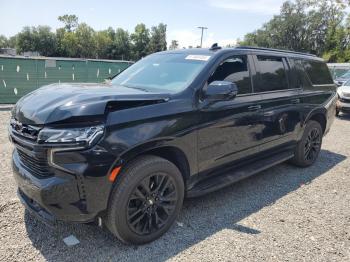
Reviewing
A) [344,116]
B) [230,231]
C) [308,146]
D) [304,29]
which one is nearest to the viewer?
[230,231]

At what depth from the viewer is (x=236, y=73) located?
397cm

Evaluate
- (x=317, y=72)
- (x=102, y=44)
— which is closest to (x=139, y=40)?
(x=102, y=44)

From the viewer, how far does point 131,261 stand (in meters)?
2.86

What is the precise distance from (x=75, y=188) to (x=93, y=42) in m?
79.5

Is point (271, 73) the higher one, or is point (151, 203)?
point (271, 73)

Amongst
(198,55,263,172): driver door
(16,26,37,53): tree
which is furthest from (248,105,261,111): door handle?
(16,26,37,53): tree

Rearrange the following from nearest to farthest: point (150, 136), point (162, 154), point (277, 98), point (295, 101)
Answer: point (150, 136), point (162, 154), point (277, 98), point (295, 101)

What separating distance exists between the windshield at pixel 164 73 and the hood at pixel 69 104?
1.58 feet

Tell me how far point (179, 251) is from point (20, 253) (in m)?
1.43

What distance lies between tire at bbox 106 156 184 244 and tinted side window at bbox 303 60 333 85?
3.42 m

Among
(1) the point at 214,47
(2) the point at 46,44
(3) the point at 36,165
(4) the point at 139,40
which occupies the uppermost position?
(4) the point at 139,40

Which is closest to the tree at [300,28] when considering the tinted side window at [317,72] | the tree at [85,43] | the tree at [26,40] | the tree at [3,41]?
the tree at [85,43]

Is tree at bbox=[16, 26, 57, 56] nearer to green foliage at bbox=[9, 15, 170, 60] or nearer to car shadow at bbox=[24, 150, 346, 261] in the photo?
green foliage at bbox=[9, 15, 170, 60]

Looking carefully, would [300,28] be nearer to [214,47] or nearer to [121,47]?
[121,47]
